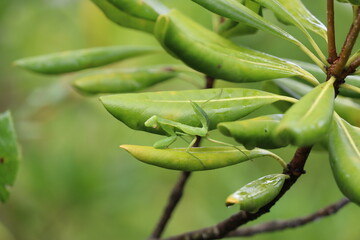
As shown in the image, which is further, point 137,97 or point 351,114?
point 351,114

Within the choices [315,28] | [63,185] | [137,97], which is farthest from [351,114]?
[63,185]

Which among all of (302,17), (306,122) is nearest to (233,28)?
(302,17)

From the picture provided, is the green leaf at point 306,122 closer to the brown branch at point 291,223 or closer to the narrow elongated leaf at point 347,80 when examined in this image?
the narrow elongated leaf at point 347,80

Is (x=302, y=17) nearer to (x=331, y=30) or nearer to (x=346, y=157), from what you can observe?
(x=331, y=30)

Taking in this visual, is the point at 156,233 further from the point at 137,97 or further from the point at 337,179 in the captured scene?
the point at 337,179

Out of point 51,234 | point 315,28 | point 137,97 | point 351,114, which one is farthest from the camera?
point 51,234
